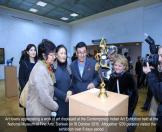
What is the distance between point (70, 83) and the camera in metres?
1.74

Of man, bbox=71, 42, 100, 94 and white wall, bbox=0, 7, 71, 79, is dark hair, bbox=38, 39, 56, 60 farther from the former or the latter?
white wall, bbox=0, 7, 71, 79

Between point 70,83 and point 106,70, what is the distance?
2.02 ft

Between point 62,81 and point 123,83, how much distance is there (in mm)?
668

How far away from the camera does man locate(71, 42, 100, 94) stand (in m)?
Answer: 1.80

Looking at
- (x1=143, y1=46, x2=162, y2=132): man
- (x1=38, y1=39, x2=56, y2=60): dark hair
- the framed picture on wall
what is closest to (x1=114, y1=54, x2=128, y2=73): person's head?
(x1=143, y1=46, x2=162, y2=132): man

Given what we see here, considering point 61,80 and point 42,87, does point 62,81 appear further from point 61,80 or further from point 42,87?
point 42,87

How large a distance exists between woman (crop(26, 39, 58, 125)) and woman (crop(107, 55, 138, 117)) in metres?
0.63

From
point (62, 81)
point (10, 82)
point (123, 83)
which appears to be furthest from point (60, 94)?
point (10, 82)

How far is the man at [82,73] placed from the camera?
1.80 metres

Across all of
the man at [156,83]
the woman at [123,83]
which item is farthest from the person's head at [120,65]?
the man at [156,83]

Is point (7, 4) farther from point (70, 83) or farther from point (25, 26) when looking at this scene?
point (70, 83)

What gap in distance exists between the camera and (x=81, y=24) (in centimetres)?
945

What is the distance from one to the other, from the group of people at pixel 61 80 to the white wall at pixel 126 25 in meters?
5.27

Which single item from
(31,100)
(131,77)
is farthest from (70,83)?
(131,77)
